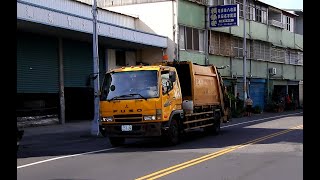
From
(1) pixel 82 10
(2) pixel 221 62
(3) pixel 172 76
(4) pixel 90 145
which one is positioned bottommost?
(4) pixel 90 145

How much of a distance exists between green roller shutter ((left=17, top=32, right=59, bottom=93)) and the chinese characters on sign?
14.1 m

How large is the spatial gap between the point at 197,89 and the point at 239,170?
7.78 m

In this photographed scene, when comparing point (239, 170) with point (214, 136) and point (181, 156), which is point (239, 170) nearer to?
point (181, 156)

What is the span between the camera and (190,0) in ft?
108

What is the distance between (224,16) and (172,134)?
2141cm

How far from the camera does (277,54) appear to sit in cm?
4994

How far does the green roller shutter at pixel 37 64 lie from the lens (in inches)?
863

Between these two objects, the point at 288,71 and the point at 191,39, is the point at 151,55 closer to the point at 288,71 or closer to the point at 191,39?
the point at 191,39

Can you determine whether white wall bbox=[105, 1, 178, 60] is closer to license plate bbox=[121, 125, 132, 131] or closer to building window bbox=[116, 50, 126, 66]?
building window bbox=[116, 50, 126, 66]

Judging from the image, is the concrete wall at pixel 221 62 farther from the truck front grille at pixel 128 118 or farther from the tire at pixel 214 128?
the truck front grille at pixel 128 118

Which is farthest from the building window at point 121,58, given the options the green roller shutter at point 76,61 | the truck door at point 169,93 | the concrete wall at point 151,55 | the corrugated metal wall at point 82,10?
the truck door at point 169,93

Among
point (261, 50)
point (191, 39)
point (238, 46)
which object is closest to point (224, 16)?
point (191, 39)

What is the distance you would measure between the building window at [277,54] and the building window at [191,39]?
16.3m
